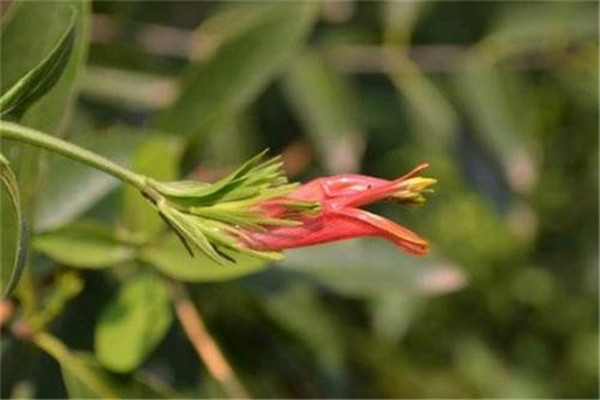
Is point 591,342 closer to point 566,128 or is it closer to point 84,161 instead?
point 566,128

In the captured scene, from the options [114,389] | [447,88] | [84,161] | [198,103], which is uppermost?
[447,88]

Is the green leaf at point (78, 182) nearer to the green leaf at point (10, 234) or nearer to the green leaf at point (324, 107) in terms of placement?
the green leaf at point (10, 234)

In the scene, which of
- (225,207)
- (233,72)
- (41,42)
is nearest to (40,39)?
(41,42)

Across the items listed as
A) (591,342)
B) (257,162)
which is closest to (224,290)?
(257,162)

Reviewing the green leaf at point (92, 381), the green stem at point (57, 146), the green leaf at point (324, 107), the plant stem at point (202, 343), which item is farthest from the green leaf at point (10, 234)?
the green leaf at point (324, 107)

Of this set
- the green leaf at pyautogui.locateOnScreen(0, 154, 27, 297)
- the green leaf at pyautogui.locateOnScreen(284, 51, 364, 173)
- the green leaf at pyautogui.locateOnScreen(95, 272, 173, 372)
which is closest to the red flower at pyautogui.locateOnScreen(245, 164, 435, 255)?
the green leaf at pyautogui.locateOnScreen(0, 154, 27, 297)

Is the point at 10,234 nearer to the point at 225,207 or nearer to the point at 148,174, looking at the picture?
the point at 225,207
